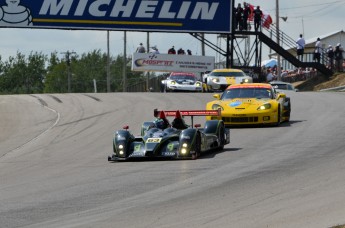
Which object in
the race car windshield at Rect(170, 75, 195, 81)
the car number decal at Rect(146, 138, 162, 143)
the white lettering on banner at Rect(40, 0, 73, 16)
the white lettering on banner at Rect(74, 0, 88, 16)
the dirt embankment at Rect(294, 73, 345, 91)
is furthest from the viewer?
the dirt embankment at Rect(294, 73, 345, 91)

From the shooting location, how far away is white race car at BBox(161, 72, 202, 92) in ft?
143

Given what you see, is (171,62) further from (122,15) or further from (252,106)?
(252,106)

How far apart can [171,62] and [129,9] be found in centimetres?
709

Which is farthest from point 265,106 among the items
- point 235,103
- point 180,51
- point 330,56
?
point 180,51

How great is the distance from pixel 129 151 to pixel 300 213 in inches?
302

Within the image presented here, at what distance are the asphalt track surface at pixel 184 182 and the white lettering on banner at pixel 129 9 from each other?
804 inches

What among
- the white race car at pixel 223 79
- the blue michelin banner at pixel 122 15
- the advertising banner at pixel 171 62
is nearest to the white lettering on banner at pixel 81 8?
the blue michelin banner at pixel 122 15

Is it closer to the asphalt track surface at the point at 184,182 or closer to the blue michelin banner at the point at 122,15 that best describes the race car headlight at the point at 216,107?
the asphalt track surface at the point at 184,182

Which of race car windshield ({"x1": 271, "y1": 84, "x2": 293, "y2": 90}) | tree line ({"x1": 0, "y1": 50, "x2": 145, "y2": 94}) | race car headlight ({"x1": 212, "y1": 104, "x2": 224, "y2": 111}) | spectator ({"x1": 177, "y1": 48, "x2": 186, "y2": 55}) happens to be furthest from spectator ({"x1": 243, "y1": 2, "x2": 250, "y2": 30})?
tree line ({"x1": 0, "y1": 50, "x2": 145, "y2": 94})

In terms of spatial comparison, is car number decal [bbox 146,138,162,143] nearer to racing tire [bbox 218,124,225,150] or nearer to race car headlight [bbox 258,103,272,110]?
racing tire [bbox 218,124,225,150]

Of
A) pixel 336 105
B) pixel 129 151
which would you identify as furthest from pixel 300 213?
pixel 336 105

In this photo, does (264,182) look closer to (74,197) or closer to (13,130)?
(74,197)

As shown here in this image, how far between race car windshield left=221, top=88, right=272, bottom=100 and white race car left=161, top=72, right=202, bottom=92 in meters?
18.8

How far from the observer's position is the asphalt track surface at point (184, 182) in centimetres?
1020
